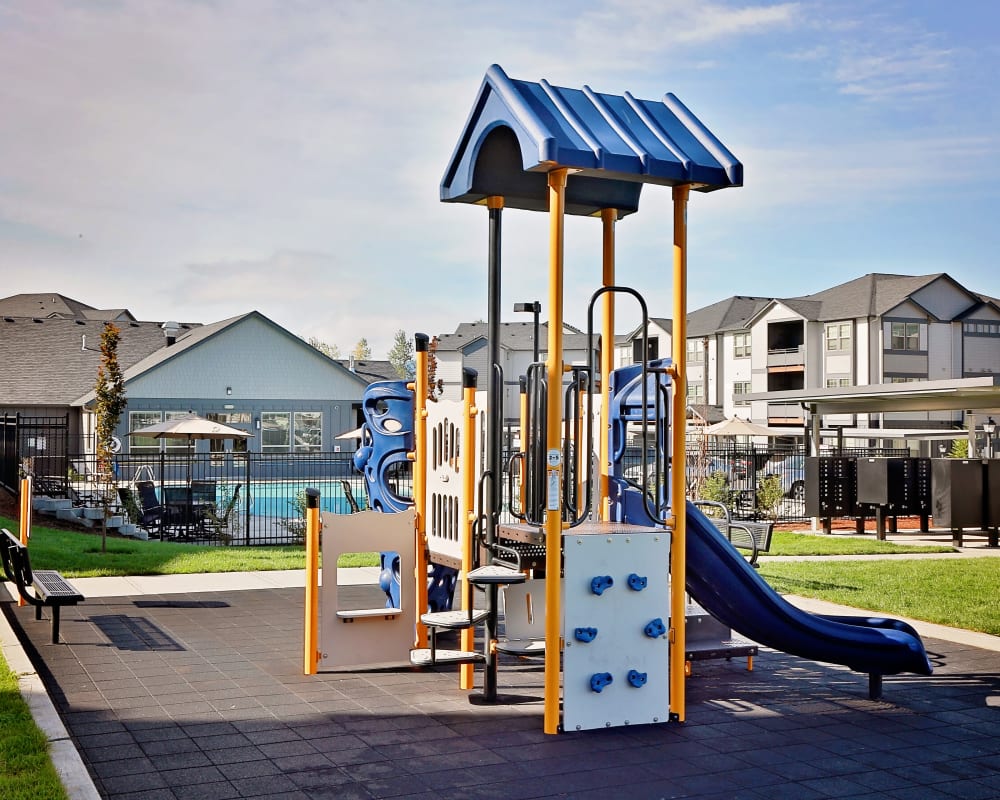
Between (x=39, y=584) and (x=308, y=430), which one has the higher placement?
(x=308, y=430)

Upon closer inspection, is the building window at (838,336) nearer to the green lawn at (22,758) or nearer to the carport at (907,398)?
the carport at (907,398)

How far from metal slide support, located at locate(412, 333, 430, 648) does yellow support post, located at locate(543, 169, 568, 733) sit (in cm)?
220

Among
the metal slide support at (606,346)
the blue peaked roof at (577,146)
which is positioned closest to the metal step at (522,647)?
the metal slide support at (606,346)

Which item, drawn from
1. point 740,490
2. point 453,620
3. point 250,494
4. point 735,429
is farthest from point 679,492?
Result: point 735,429

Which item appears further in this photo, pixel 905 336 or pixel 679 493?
pixel 905 336

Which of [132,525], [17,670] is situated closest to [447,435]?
[17,670]

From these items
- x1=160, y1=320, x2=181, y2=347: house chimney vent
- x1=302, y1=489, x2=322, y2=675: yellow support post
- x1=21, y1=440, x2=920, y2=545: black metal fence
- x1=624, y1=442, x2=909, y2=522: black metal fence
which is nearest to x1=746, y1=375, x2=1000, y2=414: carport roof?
x1=624, y1=442, x2=909, y2=522: black metal fence

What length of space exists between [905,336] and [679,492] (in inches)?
2000

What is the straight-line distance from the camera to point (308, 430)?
144 ft

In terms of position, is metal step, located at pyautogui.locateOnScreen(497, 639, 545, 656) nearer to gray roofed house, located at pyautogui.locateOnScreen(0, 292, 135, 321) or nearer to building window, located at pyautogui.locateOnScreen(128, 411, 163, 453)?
building window, located at pyautogui.locateOnScreen(128, 411, 163, 453)

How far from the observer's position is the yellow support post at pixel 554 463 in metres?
6.58

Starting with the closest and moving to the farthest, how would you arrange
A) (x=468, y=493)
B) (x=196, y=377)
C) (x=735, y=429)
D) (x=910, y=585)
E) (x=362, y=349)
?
1. (x=468, y=493)
2. (x=910, y=585)
3. (x=735, y=429)
4. (x=196, y=377)
5. (x=362, y=349)

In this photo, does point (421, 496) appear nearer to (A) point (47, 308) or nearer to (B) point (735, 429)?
(B) point (735, 429)

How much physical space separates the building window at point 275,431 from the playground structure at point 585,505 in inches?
1392
